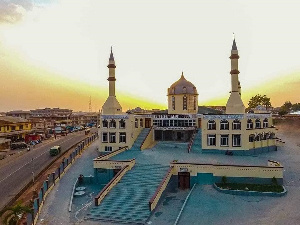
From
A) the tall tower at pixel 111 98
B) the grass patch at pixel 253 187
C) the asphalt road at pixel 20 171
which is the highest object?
the tall tower at pixel 111 98

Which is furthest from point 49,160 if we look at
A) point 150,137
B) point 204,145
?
point 204,145

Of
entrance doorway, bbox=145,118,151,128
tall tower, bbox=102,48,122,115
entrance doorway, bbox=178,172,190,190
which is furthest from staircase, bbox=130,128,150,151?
entrance doorway, bbox=178,172,190,190

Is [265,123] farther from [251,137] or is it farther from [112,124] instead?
[112,124]

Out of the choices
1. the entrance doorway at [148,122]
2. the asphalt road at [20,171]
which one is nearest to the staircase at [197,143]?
the entrance doorway at [148,122]

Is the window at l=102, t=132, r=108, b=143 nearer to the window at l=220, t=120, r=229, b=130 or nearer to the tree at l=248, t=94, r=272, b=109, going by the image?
the window at l=220, t=120, r=229, b=130

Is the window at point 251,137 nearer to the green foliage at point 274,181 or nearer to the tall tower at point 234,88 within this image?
the tall tower at point 234,88

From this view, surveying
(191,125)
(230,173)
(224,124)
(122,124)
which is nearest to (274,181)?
(230,173)

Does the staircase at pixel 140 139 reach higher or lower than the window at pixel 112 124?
lower
